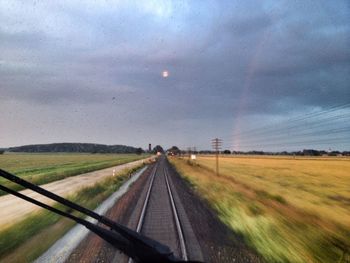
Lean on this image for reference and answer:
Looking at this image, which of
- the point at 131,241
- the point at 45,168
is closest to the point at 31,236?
the point at 131,241

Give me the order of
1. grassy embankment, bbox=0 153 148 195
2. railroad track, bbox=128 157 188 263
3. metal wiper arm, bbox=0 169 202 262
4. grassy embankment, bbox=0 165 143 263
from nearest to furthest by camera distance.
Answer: metal wiper arm, bbox=0 169 202 262 < grassy embankment, bbox=0 165 143 263 < railroad track, bbox=128 157 188 263 < grassy embankment, bbox=0 153 148 195

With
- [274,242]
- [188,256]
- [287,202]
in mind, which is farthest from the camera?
[287,202]

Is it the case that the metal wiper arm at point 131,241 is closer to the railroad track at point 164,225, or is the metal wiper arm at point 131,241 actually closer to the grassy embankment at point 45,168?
the railroad track at point 164,225

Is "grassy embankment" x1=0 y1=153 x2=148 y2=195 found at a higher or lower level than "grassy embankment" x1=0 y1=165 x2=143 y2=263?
higher

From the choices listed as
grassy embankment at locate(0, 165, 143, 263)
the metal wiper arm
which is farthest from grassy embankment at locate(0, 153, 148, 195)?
the metal wiper arm

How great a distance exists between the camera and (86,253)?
25.1ft

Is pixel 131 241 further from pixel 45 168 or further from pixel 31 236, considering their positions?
pixel 45 168

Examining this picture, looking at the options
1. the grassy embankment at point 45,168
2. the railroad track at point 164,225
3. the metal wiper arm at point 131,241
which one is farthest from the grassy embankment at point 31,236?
the grassy embankment at point 45,168

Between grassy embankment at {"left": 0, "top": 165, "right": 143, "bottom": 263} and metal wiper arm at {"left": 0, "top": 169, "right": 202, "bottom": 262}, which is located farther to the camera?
grassy embankment at {"left": 0, "top": 165, "right": 143, "bottom": 263}

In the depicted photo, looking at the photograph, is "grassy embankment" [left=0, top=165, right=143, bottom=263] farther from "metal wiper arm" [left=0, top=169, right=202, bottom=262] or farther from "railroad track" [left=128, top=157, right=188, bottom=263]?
"metal wiper arm" [left=0, top=169, right=202, bottom=262]

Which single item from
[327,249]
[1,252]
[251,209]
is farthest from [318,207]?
[1,252]

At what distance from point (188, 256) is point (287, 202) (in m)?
10.7

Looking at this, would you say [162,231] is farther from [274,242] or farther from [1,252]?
[1,252]

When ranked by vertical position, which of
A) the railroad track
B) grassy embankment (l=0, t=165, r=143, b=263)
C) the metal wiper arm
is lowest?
grassy embankment (l=0, t=165, r=143, b=263)
